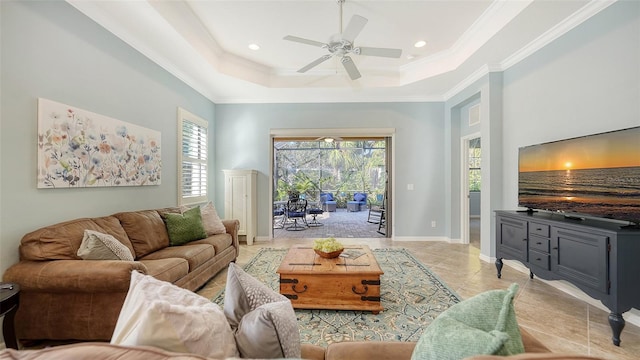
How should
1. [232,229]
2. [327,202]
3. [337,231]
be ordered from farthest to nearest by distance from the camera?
[327,202], [337,231], [232,229]

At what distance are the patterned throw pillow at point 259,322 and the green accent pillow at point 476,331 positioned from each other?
1.29ft

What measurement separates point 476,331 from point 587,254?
2381 millimetres

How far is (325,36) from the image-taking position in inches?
138

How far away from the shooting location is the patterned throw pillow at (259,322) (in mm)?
797

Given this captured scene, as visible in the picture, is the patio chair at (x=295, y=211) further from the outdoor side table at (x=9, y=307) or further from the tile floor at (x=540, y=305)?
the outdoor side table at (x=9, y=307)

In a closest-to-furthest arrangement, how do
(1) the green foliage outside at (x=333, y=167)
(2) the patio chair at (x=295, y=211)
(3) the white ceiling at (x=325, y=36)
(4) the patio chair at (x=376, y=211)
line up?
(3) the white ceiling at (x=325, y=36) < (2) the patio chair at (x=295, y=211) < (4) the patio chair at (x=376, y=211) < (1) the green foliage outside at (x=333, y=167)

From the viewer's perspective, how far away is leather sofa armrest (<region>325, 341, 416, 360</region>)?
1.00 metres

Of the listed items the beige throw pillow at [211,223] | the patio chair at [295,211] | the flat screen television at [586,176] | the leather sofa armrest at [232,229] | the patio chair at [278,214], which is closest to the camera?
the flat screen television at [586,176]

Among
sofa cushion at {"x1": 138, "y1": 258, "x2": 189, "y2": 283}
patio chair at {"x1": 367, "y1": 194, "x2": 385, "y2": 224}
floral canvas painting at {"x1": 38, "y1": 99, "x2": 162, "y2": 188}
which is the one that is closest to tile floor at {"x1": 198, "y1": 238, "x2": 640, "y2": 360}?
sofa cushion at {"x1": 138, "y1": 258, "x2": 189, "y2": 283}

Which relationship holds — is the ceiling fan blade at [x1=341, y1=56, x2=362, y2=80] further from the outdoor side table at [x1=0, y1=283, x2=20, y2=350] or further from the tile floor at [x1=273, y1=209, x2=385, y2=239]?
the tile floor at [x1=273, y1=209, x2=385, y2=239]

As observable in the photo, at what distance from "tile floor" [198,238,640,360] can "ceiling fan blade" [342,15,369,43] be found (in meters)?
2.95

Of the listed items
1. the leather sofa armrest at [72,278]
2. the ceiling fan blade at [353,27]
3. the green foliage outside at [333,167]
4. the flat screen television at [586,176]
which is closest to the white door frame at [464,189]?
the flat screen television at [586,176]

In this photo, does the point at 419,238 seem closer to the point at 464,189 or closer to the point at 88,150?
the point at 464,189

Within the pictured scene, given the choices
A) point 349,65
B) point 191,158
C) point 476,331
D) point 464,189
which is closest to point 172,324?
point 476,331
